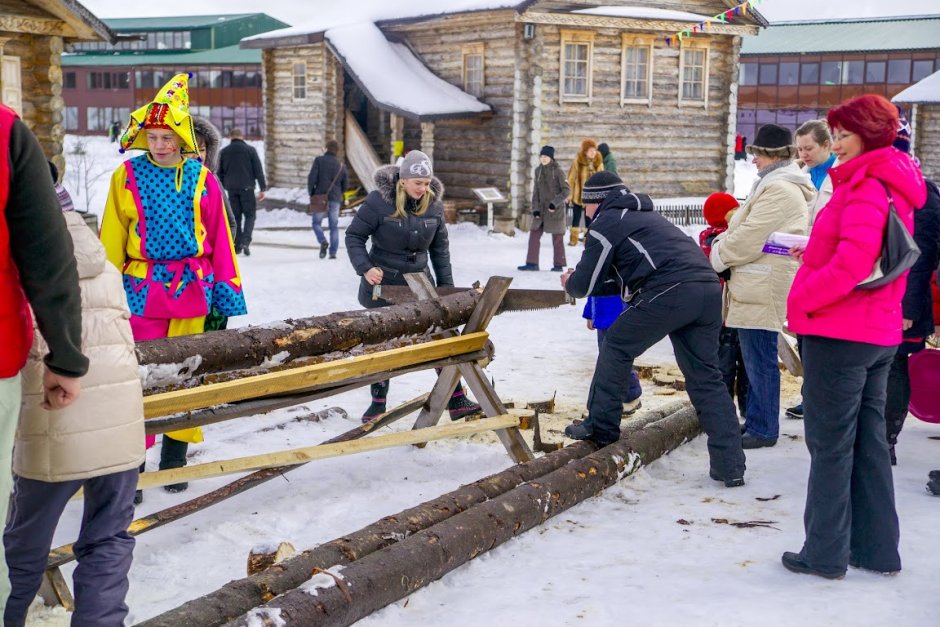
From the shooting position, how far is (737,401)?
7.59 metres

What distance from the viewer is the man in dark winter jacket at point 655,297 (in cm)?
565

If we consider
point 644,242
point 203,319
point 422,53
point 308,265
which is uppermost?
point 422,53

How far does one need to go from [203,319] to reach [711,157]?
19739 millimetres

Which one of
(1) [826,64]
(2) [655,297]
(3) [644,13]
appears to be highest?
(1) [826,64]

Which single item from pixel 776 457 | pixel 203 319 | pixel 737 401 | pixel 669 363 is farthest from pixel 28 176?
pixel 669 363

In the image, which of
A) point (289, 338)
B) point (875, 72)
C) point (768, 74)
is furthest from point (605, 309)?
point (768, 74)

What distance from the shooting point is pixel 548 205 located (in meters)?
14.6

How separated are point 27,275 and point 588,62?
1950 centimetres

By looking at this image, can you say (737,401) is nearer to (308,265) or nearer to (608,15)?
(308,265)

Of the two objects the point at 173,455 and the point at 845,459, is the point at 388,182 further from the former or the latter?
the point at 845,459

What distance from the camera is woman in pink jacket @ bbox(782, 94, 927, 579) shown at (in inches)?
165

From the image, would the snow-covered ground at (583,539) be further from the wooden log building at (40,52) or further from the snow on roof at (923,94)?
the snow on roof at (923,94)

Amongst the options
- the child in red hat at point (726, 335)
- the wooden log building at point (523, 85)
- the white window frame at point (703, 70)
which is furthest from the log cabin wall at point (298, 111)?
the child in red hat at point (726, 335)

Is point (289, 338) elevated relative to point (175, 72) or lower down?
lower down
